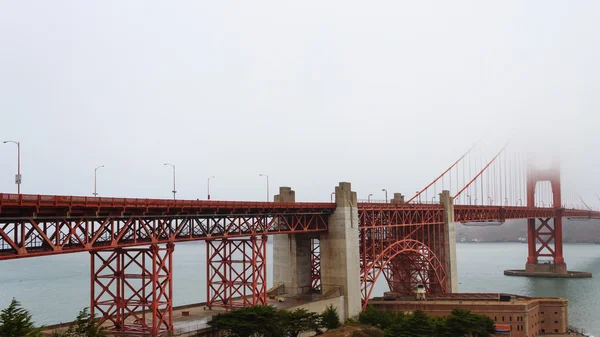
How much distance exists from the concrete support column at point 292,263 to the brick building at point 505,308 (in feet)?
32.7

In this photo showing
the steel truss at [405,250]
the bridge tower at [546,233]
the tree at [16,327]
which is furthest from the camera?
the bridge tower at [546,233]

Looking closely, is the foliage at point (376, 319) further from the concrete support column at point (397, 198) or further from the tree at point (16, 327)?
the tree at point (16, 327)

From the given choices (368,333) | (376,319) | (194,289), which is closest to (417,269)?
(376,319)

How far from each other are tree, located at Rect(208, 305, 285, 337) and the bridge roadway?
218 inches

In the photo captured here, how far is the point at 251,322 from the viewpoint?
41750mm

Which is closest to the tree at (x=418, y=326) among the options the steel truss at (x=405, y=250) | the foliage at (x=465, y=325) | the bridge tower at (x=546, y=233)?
the foliage at (x=465, y=325)

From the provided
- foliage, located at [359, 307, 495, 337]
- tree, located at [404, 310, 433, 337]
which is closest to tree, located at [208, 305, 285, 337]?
foliage, located at [359, 307, 495, 337]

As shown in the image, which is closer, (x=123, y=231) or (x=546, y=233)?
(x=123, y=231)

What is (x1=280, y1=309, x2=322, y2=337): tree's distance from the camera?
146ft

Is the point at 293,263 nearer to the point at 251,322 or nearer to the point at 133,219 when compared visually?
the point at 251,322

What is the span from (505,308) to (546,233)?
100014 mm

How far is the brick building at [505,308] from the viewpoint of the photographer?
2482 inches

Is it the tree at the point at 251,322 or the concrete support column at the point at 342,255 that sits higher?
the concrete support column at the point at 342,255

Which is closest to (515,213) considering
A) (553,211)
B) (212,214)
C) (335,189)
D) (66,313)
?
(553,211)
